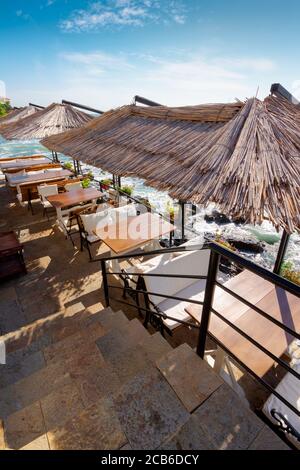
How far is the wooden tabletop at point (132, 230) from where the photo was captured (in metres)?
4.21

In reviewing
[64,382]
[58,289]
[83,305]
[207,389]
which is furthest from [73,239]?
[207,389]

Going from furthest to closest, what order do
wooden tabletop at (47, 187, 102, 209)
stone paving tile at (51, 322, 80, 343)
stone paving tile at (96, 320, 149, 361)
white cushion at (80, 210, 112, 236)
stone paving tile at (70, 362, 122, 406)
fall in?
wooden tabletop at (47, 187, 102, 209) → white cushion at (80, 210, 112, 236) → stone paving tile at (51, 322, 80, 343) → stone paving tile at (96, 320, 149, 361) → stone paving tile at (70, 362, 122, 406)

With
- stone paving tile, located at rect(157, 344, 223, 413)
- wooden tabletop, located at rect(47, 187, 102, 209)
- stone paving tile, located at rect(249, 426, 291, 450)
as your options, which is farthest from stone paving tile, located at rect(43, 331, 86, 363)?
wooden tabletop, located at rect(47, 187, 102, 209)

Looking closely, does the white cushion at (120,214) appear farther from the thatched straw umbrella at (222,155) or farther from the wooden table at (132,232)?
the thatched straw umbrella at (222,155)

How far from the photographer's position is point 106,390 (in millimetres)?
1903

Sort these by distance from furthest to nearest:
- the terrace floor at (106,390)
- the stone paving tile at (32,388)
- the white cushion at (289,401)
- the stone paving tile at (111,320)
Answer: the stone paving tile at (111,320), the white cushion at (289,401), the stone paving tile at (32,388), the terrace floor at (106,390)

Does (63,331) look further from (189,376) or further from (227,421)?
(227,421)

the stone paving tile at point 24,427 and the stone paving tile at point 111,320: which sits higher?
the stone paving tile at point 24,427

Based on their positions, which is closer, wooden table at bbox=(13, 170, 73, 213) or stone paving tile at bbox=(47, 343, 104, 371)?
stone paving tile at bbox=(47, 343, 104, 371)

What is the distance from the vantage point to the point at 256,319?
2334 millimetres

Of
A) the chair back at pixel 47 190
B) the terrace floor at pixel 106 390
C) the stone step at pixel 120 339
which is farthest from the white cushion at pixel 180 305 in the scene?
the chair back at pixel 47 190

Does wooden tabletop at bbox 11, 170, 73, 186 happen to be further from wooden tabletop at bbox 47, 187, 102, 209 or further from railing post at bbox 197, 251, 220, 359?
railing post at bbox 197, 251, 220, 359

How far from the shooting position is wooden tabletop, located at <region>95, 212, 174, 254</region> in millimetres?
4211

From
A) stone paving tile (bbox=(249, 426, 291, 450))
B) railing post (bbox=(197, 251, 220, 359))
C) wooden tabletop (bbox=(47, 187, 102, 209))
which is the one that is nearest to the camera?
stone paving tile (bbox=(249, 426, 291, 450))
